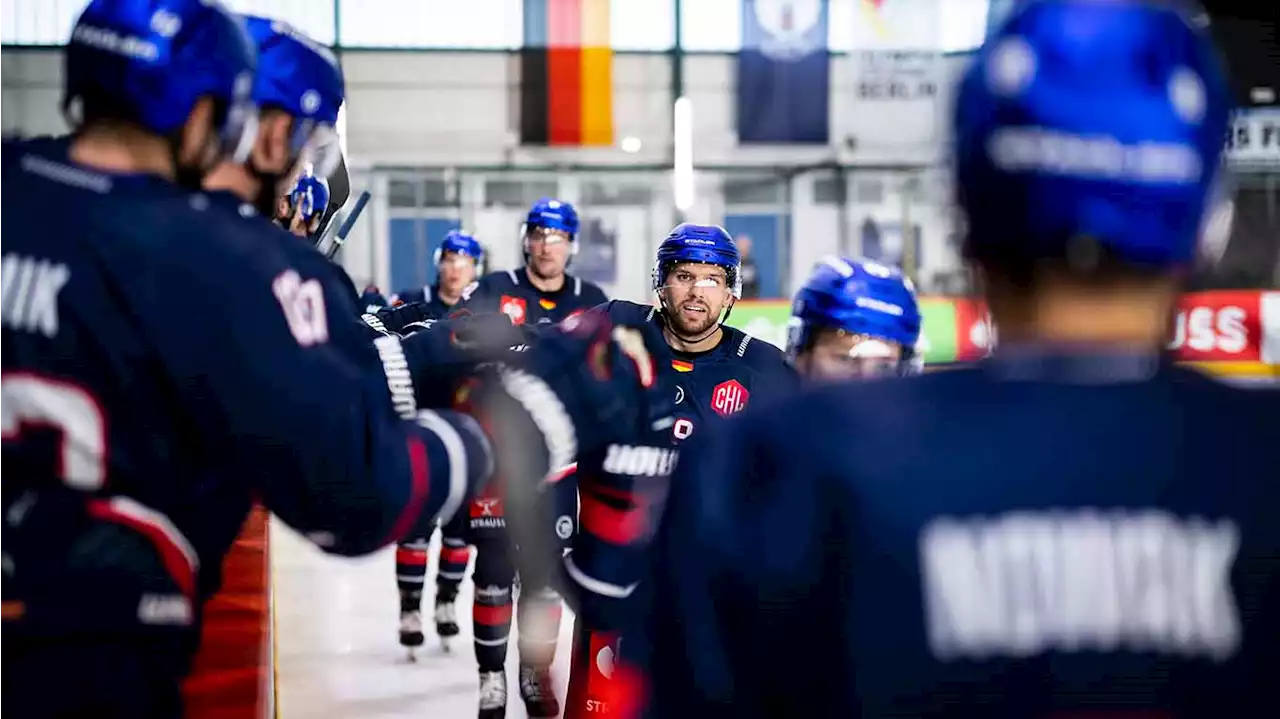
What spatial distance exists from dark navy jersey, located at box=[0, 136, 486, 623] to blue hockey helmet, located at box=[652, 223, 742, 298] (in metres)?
2.45

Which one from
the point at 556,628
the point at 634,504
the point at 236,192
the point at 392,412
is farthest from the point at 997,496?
the point at 556,628

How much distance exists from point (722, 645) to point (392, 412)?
2.30 ft

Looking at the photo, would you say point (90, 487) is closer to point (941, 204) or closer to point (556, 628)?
point (941, 204)

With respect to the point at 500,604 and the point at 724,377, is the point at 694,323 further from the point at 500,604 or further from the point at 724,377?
the point at 500,604

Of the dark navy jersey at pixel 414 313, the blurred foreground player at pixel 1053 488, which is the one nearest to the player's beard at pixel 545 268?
the dark navy jersey at pixel 414 313

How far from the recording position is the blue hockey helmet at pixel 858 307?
259cm

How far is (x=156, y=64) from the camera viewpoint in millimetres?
1475

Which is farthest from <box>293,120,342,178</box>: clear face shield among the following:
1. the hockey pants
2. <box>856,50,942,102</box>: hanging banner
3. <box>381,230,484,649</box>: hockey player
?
<box>856,50,942,102</box>: hanging banner

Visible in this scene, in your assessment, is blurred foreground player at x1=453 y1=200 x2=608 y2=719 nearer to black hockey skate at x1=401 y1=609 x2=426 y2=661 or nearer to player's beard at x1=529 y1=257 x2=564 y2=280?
player's beard at x1=529 y1=257 x2=564 y2=280

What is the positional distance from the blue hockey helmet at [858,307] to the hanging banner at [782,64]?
11.6m

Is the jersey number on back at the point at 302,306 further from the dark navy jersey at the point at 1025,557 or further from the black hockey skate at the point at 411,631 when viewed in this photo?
the black hockey skate at the point at 411,631

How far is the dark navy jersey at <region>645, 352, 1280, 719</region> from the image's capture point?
85 cm

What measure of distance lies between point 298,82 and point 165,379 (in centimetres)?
48

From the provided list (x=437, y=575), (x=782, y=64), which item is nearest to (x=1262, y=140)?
(x=782, y=64)
